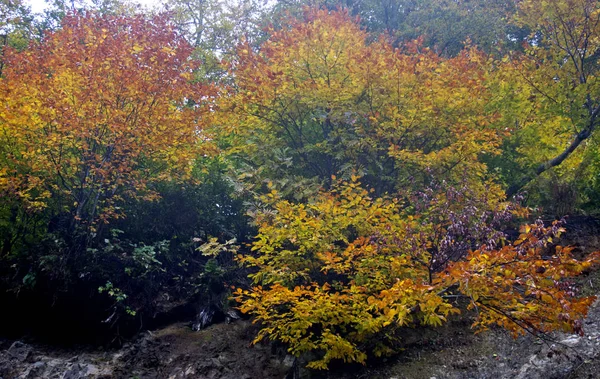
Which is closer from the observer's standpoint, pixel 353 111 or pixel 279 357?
pixel 279 357

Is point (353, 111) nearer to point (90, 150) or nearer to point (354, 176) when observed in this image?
point (354, 176)

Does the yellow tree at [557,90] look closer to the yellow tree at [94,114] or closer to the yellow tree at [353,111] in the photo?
the yellow tree at [353,111]

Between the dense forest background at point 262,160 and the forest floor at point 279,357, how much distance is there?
0.32m

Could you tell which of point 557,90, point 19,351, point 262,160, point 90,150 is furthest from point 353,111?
point 19,351

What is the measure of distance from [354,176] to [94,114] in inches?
174

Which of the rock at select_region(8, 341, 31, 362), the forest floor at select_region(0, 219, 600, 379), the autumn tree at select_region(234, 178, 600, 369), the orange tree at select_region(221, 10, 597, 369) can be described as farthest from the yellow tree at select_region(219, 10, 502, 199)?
the rock at select_region(8, 341, 31, 362)

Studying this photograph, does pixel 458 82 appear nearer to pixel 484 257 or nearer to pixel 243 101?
pixel 243 101

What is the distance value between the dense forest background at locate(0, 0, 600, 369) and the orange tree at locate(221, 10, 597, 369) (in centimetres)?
5

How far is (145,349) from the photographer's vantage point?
7359 millimetres

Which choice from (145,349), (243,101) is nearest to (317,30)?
(243,101)

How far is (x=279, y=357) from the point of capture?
7.17 meters

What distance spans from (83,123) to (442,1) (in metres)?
14.5

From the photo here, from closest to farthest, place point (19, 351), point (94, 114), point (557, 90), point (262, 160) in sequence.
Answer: point (19, 351) → point (94, 114) → point (262, 160) → point (557, 90)

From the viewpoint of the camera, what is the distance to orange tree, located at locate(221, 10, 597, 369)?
561 centimetres
